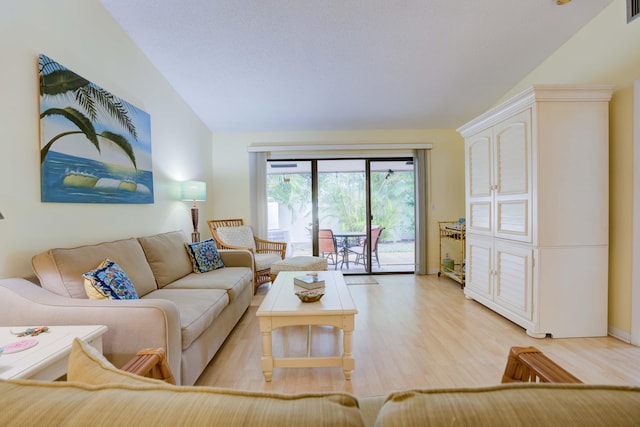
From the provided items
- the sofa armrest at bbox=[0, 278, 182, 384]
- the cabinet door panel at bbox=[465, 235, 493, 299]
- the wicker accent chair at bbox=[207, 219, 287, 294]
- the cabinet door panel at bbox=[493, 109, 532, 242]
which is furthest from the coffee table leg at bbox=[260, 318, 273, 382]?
the cabinet door panel at bbox=[465, 235, 493, 299]

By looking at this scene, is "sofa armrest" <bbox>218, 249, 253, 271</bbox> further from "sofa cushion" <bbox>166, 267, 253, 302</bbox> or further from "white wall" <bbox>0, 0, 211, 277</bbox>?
"white wall" <bbox>0, 0, 211, 277</bbox>

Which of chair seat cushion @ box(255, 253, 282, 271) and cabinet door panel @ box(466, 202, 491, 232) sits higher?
cabinet door panel @ box(466, 202, 491, 232)

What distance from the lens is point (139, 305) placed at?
145cm

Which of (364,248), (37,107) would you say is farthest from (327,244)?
(37,107)

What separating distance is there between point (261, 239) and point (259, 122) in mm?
1713

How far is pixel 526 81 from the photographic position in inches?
133

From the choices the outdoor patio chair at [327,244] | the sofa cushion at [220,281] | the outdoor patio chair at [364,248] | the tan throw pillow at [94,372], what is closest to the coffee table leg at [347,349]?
the sofa cushion at [220,281]

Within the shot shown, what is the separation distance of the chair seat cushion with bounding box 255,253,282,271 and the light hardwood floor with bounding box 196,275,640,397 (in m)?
0.76

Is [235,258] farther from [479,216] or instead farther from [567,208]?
[567,208]

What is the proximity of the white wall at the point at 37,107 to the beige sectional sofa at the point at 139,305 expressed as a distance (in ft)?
0.68

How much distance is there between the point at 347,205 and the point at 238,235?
1.75 meters

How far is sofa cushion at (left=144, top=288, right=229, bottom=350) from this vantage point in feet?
5.55

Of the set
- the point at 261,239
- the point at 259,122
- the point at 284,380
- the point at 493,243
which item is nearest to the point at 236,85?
the point at 259,122

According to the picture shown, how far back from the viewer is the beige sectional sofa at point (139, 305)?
1.41 m
